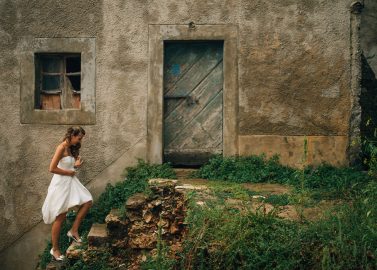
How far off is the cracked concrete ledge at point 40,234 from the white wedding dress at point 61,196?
972mm

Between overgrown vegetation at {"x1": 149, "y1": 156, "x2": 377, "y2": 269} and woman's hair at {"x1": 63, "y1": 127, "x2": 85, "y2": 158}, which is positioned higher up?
woman's hair at {"x1": 63, "y1": 127, "x2": 85, "y2": 158}

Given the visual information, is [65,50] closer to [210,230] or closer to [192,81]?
[192,81]

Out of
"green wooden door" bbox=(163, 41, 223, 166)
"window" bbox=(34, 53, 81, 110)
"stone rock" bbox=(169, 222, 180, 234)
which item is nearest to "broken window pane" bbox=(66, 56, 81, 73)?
"window" bbox=(34, 53, 81, 110)

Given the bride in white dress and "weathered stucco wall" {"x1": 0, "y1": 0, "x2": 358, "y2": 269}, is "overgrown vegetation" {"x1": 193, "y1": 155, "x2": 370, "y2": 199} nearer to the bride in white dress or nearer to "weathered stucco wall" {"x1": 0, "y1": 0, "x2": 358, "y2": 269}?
"weathered stucco wall" {"x1": 0, "y1": 0, "x2": 358, "y2": 269}

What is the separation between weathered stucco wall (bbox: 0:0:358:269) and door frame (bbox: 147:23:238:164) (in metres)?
0.09

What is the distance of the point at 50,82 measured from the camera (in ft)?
22.5

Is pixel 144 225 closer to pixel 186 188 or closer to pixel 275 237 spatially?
pixel 186 188

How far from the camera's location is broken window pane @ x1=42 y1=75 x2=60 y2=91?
22.5 feet

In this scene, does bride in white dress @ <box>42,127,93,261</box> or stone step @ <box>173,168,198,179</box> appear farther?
stone step @ <box>173,168,198,179</box>

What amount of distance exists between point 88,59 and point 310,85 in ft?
10.9

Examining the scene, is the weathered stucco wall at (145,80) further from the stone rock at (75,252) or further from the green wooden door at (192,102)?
the stone rock at (75,252)

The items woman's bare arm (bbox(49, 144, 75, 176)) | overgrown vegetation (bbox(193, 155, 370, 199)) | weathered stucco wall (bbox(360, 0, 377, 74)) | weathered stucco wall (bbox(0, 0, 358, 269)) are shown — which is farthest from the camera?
weathered stucco wall (bbox(360, 0, 377, 74))

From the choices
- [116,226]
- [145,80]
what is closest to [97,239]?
[116,226]

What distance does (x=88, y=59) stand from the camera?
21.5ft
